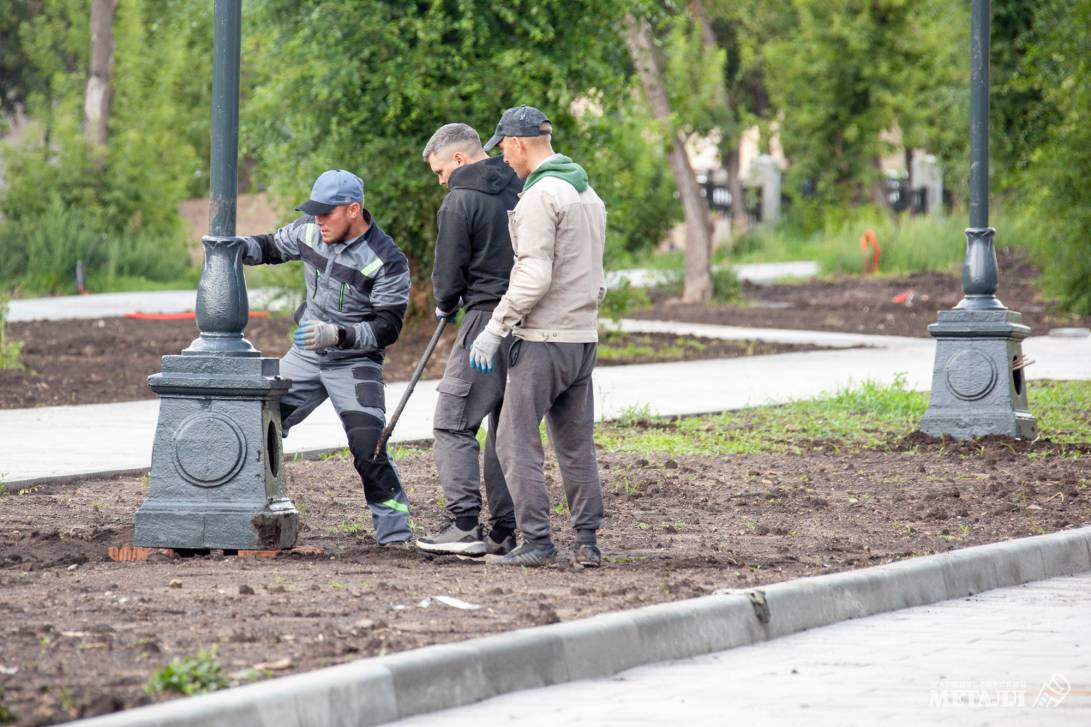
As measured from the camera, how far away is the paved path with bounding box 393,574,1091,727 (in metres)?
5.44

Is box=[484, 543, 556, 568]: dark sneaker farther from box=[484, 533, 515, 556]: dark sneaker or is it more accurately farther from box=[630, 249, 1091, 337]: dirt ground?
box=[630, 249, 1091, 337]: dirt ground

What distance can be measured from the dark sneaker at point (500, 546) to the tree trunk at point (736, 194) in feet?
123

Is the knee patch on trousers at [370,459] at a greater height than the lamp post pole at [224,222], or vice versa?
the lamp post pole at [224,222]

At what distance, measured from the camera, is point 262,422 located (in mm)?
7930

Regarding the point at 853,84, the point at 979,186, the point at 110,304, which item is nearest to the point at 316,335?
the point at 979,186

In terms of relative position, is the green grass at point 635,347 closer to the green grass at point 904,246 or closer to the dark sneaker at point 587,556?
the green grass at point 904,246

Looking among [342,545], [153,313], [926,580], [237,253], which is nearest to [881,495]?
[926,580]

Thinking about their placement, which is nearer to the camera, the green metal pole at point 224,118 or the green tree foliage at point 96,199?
the green metal pole at point 224,118

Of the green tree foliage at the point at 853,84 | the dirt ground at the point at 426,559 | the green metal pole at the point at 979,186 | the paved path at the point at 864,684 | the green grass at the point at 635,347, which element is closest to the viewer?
the paved path at the point at 864,684

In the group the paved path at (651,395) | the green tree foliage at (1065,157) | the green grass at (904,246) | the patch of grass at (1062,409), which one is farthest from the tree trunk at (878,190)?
the patch of grass at (1062,409)

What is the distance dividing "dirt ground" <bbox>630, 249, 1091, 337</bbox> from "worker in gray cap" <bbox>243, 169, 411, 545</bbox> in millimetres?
15282

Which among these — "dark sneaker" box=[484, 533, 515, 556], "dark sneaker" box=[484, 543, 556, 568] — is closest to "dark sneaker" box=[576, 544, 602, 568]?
"dark sneaker" box=[484, 543, 556, 568]

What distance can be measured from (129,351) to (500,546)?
11.9 meters

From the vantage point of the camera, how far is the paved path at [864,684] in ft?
17.8
